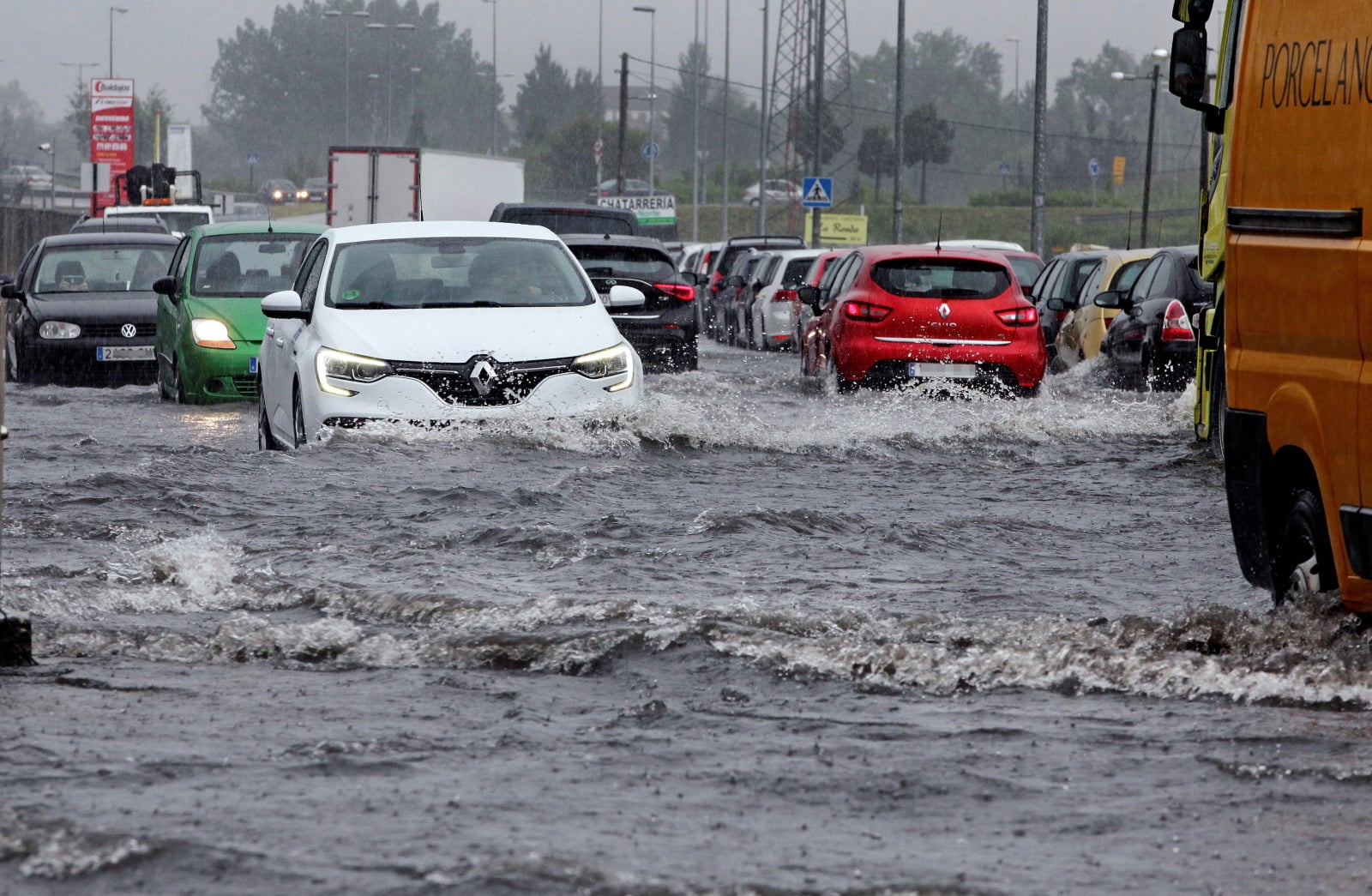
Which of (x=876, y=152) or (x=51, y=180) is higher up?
(x=876, y=152)

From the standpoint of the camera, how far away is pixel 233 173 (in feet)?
576

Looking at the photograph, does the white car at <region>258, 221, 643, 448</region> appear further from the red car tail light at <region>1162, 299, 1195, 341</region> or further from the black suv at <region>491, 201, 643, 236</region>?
the black suv at <region>491, 201, 643, 236</region>

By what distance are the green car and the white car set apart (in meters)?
3.73

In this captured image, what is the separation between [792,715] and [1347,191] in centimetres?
195

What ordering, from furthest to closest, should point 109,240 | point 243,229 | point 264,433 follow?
point 109,240 < point 243,229 < point 264,433

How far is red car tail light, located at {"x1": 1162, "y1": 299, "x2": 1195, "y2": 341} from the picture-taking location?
16.9 m

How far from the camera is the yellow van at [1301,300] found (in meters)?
5.78

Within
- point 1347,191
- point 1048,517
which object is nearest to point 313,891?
point 1347,191

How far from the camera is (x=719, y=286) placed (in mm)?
Answer: 38562

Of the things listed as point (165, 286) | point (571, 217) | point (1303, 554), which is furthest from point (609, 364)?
point (571, 217)

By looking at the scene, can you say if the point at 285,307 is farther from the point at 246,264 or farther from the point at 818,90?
the point at 818,90

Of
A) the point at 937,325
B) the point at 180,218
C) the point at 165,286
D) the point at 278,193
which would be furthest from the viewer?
the point at 278,193

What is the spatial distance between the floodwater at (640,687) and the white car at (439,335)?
23 cm

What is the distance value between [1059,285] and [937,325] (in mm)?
6600
